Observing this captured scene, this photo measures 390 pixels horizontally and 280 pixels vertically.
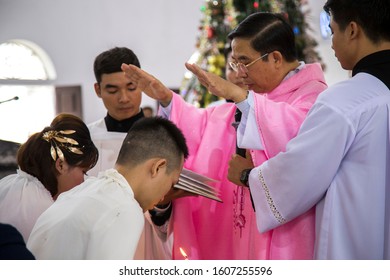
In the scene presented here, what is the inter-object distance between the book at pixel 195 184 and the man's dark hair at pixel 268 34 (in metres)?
0.64

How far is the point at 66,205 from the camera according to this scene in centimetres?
191

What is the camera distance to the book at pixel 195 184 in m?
2.56

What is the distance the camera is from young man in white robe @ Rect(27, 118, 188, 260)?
6.05 ft

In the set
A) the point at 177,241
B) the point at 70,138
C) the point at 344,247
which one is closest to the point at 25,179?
the point at 70,138

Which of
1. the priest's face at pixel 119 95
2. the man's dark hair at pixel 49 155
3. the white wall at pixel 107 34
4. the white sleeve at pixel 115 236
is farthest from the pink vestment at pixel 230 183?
the white wall at pixel 107 34

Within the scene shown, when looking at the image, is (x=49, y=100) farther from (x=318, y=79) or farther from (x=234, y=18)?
(x=318, y=79)

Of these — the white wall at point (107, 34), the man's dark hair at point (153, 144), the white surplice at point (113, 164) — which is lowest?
the white wall at point (107, 34)

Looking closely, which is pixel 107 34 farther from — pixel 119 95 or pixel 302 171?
pixel 302 171

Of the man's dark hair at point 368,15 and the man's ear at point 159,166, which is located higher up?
the man's dark hair at point 368,15

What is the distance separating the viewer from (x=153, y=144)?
2.16m

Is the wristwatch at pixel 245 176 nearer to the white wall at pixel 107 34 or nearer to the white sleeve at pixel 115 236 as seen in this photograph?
the white sleeve at pixel 115 236

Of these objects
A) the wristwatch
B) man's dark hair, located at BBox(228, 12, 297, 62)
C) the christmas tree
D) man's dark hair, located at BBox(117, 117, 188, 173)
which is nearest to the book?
the wristwatch

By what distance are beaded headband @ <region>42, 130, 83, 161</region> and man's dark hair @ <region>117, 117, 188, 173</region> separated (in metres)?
0.40
